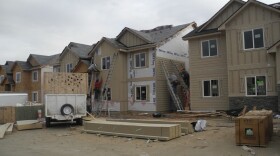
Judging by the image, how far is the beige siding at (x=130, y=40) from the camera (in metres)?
27.4

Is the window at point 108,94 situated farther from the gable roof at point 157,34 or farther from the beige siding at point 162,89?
the beige siding at point 162,89

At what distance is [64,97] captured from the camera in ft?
61.5

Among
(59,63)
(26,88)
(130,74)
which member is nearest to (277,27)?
(130,74)

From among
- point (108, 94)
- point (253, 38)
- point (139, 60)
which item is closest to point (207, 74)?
point (253, 38)

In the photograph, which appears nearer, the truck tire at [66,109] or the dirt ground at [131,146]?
the dirt ground at [131,146]

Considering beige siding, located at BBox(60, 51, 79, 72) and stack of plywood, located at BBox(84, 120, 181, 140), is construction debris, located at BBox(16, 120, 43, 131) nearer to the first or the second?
stack of plywood, located at BBox(84, 120, 181, 140)

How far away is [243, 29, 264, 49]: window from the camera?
19.3m

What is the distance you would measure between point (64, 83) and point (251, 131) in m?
12.2

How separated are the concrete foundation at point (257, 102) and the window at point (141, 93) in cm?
871

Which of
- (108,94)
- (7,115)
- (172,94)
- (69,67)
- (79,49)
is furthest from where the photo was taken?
(79,49)

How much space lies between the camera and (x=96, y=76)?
98.4ft

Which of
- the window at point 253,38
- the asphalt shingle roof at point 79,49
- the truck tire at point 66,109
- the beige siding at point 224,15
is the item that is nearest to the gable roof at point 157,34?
the beige siding at point 224,15

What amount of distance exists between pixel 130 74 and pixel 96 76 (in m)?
3.90

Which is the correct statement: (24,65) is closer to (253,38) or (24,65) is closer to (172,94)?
(172,94)
